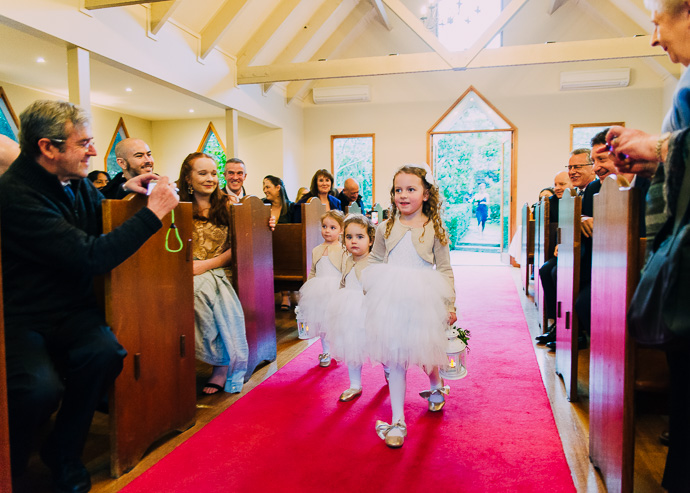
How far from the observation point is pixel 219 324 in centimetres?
278

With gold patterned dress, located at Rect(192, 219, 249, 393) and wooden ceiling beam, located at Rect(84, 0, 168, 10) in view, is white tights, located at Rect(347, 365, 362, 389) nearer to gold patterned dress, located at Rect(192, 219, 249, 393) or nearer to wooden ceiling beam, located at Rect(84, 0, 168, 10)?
gold patterned dress, located at Rect(192, 219, 249, 393)

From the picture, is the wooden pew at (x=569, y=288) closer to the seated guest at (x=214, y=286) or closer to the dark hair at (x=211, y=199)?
the seated guest at (x=214, y=286)

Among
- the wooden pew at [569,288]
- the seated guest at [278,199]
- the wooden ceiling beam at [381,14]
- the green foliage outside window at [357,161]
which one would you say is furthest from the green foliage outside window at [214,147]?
the wooden pew at [569,288]

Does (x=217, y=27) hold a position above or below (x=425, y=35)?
above

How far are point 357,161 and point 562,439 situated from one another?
29.3 ft

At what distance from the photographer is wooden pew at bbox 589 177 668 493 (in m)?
1.51

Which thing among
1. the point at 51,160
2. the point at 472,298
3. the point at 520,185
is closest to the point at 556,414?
the point at 51,160

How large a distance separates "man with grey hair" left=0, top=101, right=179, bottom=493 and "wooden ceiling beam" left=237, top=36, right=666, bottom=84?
252 inches

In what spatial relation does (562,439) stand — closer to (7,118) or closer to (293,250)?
(293,250)

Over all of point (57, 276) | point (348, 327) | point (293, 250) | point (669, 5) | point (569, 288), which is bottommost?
point (348, 327)

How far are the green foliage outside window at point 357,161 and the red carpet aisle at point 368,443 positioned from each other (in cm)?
777

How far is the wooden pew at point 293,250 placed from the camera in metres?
4.14

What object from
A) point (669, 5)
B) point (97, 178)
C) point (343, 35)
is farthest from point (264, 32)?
point (669, 5)

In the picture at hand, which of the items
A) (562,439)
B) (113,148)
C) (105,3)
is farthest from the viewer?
(113,148)
